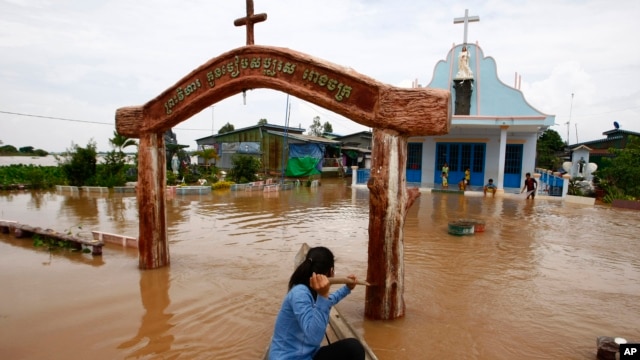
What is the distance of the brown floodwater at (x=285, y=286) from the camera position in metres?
→ 4.20

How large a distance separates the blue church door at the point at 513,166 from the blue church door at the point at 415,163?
414 centimetres

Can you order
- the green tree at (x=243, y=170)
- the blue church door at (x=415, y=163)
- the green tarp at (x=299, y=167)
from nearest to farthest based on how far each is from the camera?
the blue church door at (x=415, y=163) < the green tree at (x=243, y=170) < the green tarp at (x=299, y=167)

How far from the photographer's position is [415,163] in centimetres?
2088

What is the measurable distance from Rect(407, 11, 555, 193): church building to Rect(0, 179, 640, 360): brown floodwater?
7.09 metres

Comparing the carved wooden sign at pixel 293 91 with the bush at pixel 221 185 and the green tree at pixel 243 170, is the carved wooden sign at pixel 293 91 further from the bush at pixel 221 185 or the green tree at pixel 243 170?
the green tree at pixel 243 170

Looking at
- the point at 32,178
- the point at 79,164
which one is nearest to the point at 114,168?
the point at 79,164

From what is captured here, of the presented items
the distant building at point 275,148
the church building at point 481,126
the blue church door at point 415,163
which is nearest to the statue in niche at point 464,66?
the church building at point 481,126

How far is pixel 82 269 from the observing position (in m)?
6.66

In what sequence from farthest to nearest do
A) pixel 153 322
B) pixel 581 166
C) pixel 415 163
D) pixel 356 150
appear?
pixel 356 150 → pixel 581 166 → pixel 415 163 → pixel 153 322

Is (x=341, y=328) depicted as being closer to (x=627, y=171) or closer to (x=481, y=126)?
(x=481, y=126)

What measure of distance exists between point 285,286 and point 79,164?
54.1 feet

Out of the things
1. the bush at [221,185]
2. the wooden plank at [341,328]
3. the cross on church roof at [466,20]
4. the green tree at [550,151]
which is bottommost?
the wooden plank at [341,328]

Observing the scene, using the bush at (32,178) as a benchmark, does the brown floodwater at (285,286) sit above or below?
below

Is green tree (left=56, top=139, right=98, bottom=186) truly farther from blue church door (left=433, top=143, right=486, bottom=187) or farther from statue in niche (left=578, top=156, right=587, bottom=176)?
statue in niche (left=578, top=156, right=587, bottom=176)
